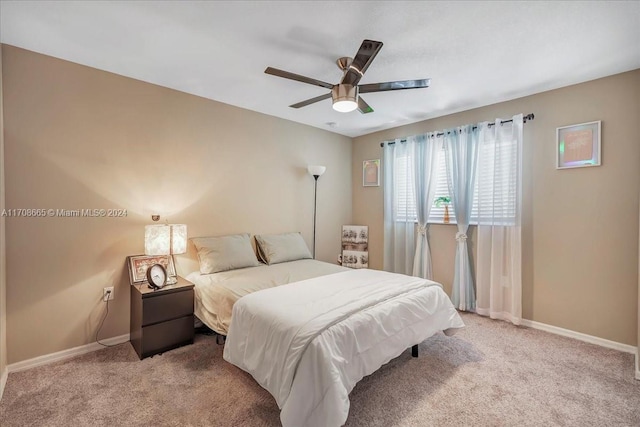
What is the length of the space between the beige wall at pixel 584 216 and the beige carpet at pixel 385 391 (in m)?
0.42

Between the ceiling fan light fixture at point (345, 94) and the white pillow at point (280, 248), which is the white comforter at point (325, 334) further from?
the ceiling fan light fixture at point (345, 94)

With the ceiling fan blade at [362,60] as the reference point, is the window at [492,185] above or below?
below

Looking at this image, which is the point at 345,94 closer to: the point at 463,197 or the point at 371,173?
the point at 463,197

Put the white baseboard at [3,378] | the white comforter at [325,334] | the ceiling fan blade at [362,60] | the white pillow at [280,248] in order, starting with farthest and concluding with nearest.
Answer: the white pillow at [280,248] < the white baseboard at [3,378] < the ceiling fan blade at [362,60] < the white comforter at [325,334]

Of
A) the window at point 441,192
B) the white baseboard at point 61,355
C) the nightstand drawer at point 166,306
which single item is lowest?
the white baseboard at point 61,355

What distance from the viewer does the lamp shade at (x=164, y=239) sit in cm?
259

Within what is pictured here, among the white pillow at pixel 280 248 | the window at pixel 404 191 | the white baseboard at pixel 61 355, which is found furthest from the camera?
the window at pixel 404 191

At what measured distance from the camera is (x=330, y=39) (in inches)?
84.0

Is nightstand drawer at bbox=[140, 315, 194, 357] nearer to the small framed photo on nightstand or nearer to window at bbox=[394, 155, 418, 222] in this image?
the small framed photo on nightstand

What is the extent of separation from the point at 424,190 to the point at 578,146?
1610 millimetres

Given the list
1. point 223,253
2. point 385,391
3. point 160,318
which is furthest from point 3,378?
point 385,391

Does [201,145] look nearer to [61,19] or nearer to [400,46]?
[61,19]

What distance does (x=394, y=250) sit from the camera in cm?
434

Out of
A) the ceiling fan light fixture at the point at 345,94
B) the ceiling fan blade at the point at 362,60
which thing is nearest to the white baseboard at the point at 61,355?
the ceiling fan light fixture at the point at 345,94
